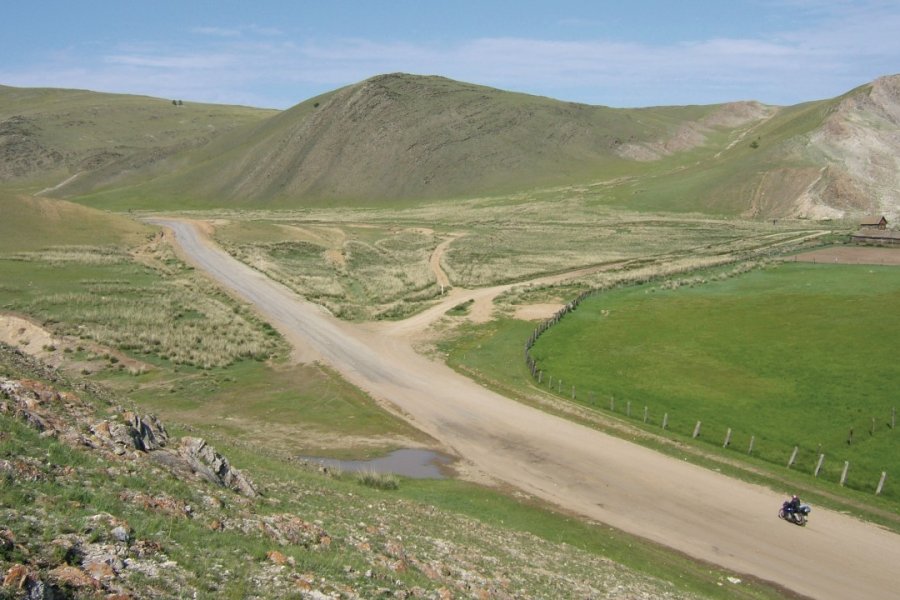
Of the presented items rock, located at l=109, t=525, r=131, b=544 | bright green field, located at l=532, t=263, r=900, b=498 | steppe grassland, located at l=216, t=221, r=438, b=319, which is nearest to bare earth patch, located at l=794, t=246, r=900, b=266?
bright green field, located at l=532, t=263, r=900, b=498

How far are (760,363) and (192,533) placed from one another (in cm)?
3967

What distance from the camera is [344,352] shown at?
160ft

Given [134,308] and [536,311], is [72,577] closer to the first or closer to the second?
[134,308]

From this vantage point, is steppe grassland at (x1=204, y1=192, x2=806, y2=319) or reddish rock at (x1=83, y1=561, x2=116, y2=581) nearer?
reddish rock at (x1=83, y1=561, x2=116, y2=581)

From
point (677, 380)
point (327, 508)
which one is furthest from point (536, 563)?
point (677, 380)

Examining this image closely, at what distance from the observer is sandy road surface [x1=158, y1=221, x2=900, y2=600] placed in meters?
24.0

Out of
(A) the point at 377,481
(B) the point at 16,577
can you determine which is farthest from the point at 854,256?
(B) the point at 16,577

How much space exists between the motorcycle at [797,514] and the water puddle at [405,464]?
46.7ft

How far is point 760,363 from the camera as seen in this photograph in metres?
42.9

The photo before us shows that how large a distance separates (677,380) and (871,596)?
66.4 feet

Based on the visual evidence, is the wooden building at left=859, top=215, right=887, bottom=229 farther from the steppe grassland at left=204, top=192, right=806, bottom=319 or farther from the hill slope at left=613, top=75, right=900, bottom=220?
the hill slope at left=613, top=75, right=900, bottom=220

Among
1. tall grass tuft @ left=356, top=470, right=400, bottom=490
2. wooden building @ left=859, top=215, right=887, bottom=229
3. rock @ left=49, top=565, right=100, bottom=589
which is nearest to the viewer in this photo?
rock @ left=49, top=565, right=100, bottom=589

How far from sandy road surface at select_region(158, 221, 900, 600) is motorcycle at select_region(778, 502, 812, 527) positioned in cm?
36

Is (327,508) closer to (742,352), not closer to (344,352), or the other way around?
(344,352)
